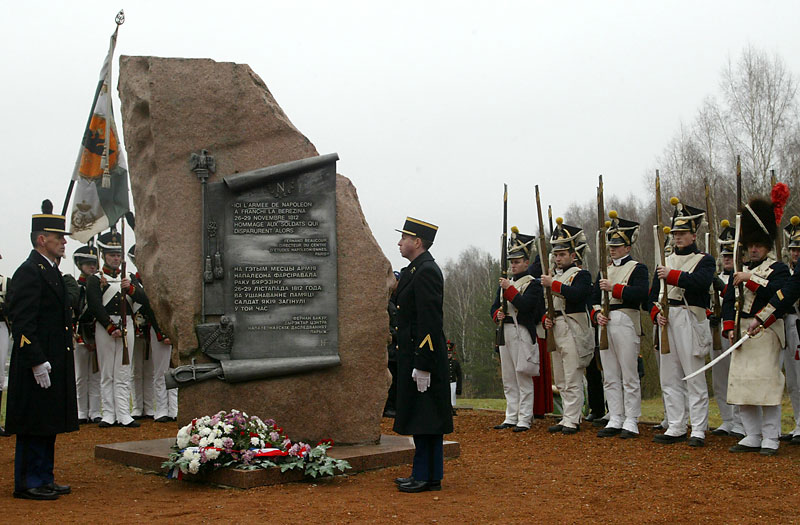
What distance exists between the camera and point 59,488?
20.4 ft

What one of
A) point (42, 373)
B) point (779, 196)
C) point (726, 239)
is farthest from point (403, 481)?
point (726, 239)

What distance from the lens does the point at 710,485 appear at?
240 inches

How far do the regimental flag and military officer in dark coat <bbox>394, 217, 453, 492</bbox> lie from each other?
14.6 ft

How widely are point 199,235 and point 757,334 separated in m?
5.20

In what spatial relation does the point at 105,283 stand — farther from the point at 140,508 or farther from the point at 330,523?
the point at 330,523

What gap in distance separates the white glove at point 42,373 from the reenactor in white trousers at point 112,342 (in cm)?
400

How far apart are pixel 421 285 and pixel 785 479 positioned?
10.5 ft

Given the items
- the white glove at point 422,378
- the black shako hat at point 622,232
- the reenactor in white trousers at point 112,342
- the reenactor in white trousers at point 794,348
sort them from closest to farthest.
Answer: the white glove at point 422,378 → the reenactor in white trousers at point 794,348 → the black shako hat at point 622,232 → the reenactor in white trousers at point 112,342

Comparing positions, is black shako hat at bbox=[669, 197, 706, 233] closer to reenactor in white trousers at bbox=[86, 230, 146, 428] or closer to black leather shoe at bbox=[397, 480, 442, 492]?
black leather shoe at bbox=[397, 480, 442, 492]

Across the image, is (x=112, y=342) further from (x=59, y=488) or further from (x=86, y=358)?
(x=59, y=488)

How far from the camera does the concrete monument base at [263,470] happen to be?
621cm

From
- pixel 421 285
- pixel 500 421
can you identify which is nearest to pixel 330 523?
pixel 421 285

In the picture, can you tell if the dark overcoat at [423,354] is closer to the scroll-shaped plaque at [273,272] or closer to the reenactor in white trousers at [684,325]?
the scroll-shaped plaque at [273,272]

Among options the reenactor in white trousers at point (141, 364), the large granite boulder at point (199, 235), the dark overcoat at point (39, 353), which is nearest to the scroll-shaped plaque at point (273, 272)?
the large granite boulder at point (199, 235)
